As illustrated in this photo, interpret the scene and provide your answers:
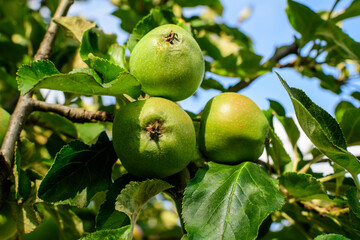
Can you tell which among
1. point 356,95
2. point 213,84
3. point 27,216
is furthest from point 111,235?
point 356,95

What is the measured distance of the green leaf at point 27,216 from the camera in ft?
3.57

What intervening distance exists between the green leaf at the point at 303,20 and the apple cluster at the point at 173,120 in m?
0.85

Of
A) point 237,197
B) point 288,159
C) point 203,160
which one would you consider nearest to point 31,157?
point 203,160

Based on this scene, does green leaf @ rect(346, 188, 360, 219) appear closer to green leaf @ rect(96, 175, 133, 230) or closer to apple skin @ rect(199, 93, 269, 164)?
apple skin @ rect(199, 93, 269, 164)

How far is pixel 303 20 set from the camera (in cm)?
169

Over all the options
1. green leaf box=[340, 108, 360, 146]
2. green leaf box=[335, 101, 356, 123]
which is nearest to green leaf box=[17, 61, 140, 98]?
green leaf box=[340, 108, 360, 146]

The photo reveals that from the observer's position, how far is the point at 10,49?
1.80 m

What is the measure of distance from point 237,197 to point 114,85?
389 millimetres

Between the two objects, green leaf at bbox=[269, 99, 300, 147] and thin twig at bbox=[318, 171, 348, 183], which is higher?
green leaf at bbox=[269, 99, 300, 147]

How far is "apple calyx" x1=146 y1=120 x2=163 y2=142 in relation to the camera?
831mm

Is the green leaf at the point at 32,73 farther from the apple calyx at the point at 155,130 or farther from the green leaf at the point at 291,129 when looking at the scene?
the green leaf at the point at 291,129

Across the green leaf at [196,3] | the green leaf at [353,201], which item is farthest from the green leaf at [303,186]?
the green leaf at [196,3]

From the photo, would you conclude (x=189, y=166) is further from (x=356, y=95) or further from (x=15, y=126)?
(x=356, y=95)

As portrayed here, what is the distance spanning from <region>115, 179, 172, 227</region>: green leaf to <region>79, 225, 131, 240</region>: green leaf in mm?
24
